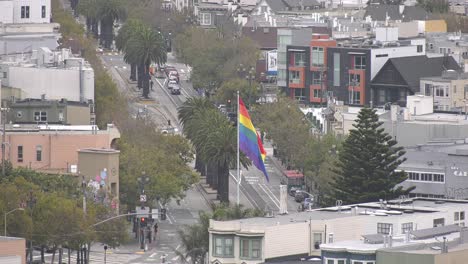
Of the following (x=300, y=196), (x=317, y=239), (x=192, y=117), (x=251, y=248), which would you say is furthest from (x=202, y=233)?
(x=192, y=117)

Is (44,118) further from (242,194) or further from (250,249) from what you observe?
(250,249)

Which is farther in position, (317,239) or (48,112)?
(48,112)

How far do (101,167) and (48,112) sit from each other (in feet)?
57.1

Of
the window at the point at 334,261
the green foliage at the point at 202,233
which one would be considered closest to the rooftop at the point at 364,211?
the green foliage at the point at 202,233

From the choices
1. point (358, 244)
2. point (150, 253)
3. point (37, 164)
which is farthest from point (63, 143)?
point (358, 244)

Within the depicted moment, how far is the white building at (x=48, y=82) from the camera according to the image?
19000 centimetres

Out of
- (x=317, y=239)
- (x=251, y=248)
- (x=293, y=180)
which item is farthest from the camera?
(x=293, y=180)

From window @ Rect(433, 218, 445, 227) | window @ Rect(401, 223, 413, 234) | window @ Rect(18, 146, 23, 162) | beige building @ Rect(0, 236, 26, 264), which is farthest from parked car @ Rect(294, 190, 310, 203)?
beige building @ Rect(0, 236, 26, 264)

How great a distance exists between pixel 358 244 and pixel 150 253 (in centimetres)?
3918

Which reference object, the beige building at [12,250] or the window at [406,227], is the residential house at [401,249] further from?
the beige building at [12,250]

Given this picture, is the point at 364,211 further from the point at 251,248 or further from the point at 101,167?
the point at 101,167

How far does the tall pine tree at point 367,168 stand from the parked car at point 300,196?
1711cm

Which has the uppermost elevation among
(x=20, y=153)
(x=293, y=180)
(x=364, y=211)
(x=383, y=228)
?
(x=20, y=153)

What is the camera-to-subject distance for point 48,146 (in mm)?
171250
